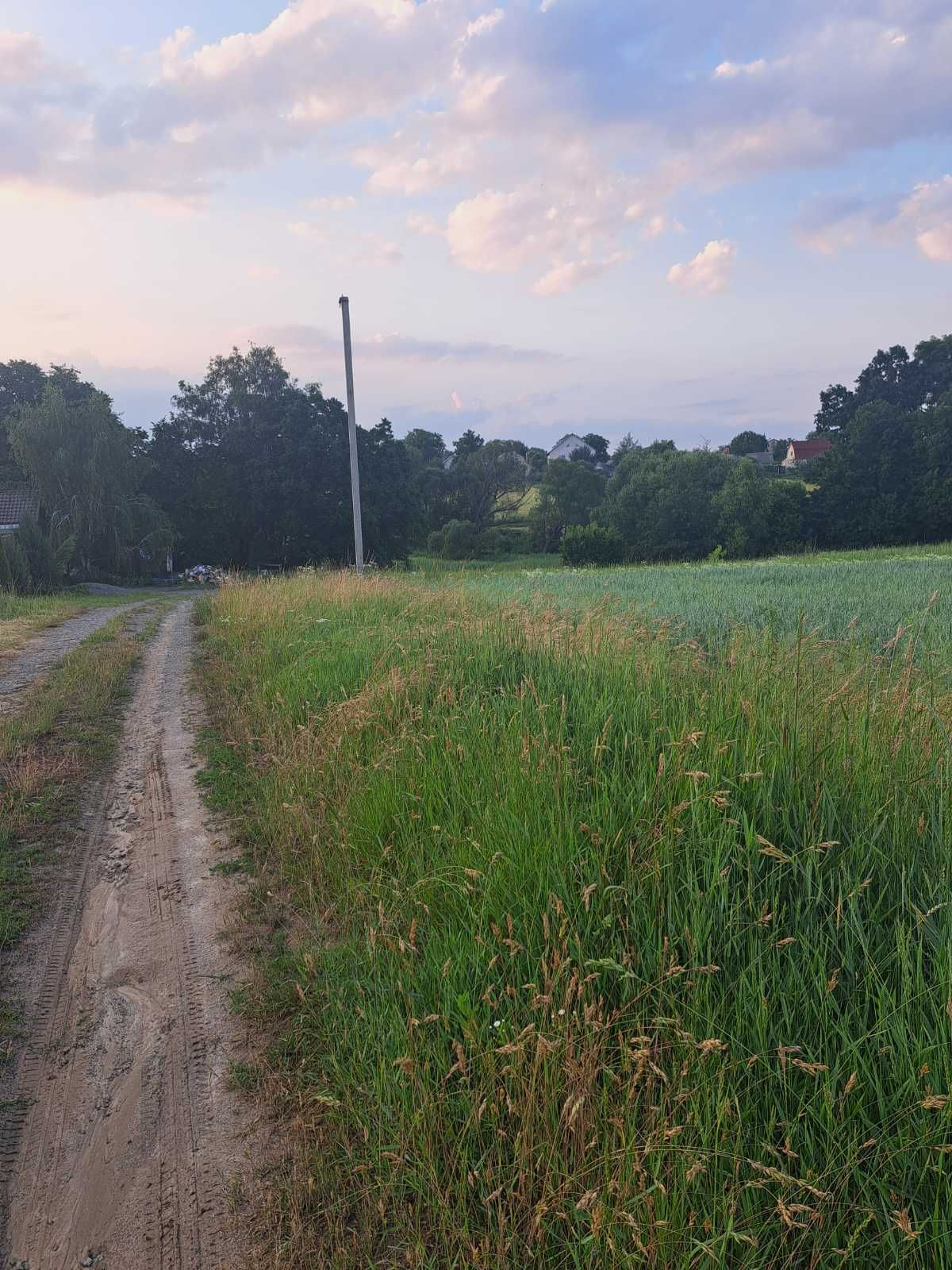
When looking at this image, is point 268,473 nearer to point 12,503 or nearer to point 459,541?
point 12,503

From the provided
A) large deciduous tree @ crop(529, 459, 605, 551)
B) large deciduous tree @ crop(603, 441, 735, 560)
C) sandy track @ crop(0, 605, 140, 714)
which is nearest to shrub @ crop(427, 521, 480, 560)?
large deciduous tree @ crop(529, 459, 605, 551)

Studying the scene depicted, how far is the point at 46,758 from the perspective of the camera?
637 centimetres

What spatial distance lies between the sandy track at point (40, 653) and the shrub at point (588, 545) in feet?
134

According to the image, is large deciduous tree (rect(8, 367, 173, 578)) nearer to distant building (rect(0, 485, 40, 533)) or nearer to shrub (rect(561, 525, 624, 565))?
distant building (rect(0, 485, 40, 533))

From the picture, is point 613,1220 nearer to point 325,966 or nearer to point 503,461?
point 325,966

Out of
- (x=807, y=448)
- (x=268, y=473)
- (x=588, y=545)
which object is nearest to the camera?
(x=268, y=473)

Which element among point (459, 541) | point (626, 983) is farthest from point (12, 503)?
point (626, 983)

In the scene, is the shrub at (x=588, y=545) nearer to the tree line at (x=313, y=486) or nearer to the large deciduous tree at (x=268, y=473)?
the tree line at (x=313, y=486)

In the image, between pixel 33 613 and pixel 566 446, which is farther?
pixel 566 446

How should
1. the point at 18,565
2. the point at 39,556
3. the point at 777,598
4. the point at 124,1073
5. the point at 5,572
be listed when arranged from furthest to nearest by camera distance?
1. the point at 39,556
2. the point at 18,565
3. the point at 5,572
4. the point at 777,598
5. the point at 124,1073

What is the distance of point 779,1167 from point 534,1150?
65 cm

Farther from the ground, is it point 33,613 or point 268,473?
point 268,473

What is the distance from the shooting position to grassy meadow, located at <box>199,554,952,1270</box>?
1.87m

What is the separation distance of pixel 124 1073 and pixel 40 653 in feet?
35.9
